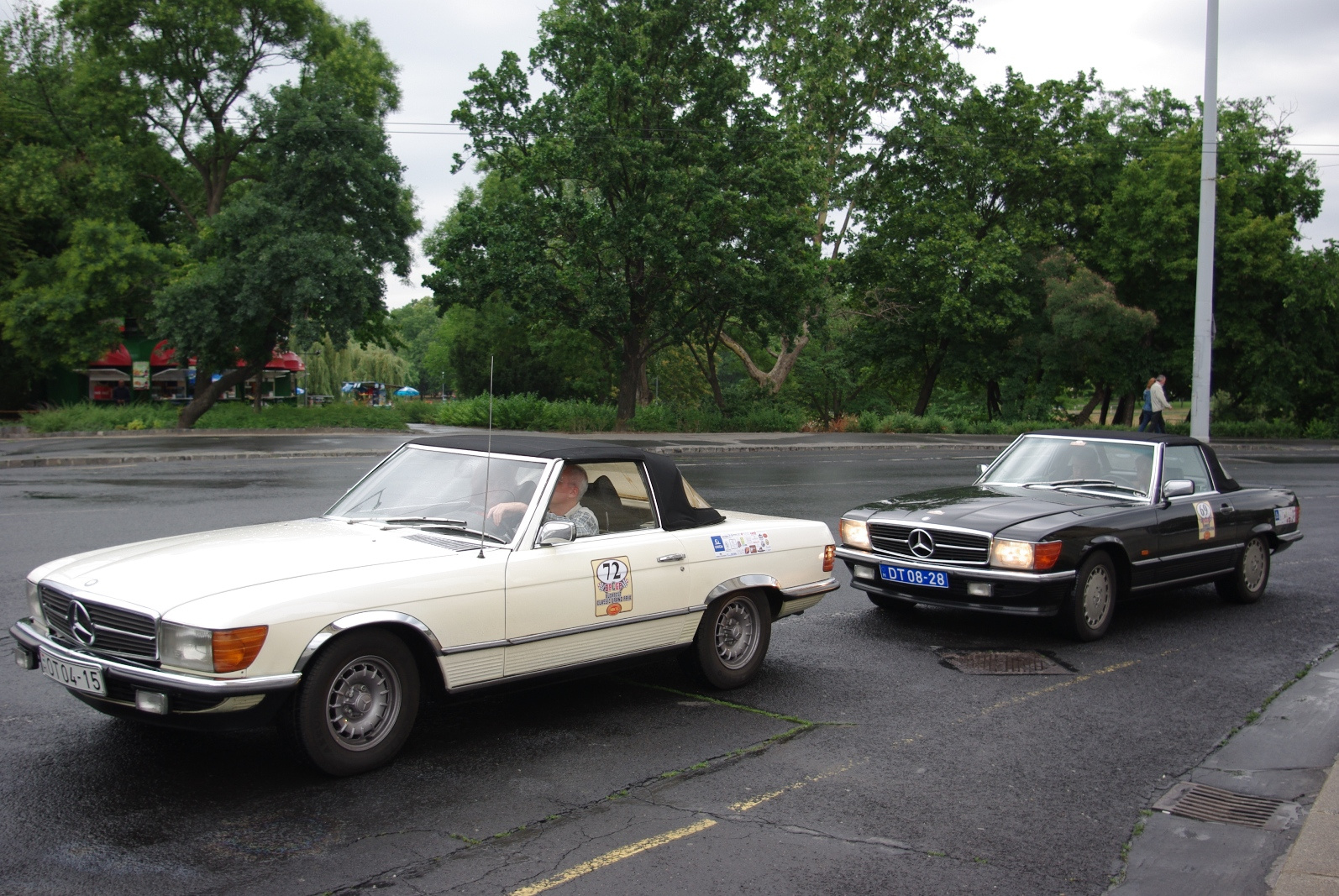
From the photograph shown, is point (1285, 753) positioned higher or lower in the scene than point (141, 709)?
lower

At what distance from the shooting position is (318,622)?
441 centimetres

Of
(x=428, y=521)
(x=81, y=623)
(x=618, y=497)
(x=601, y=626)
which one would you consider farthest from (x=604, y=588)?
(x=81, y=623)

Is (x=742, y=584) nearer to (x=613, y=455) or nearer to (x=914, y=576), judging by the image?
(x=613, y=455)

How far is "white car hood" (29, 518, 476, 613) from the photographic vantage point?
14.6ft

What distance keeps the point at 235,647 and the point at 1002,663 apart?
200 inches

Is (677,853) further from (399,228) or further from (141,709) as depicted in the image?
(399,228)

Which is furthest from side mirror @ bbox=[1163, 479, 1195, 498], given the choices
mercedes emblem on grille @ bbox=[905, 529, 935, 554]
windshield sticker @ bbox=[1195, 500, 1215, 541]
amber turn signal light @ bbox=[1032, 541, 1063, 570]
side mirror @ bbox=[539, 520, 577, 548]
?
side mirror @ bbox=[539, 520, 577, 548]

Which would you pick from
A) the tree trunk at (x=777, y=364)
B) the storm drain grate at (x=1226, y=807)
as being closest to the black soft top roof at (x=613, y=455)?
the storm drain grate at (x=1226, y=807)

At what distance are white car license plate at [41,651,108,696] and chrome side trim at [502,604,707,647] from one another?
1725mm

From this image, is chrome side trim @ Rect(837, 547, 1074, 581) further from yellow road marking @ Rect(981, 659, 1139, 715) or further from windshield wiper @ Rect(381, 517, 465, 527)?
windshield wiper @ Rect(381, 517, 465, 527)

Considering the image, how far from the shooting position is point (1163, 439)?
9070 mm

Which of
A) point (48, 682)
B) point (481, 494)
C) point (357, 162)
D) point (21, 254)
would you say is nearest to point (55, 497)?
point (48, 682)

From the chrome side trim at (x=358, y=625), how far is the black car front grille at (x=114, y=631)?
1.92 ft

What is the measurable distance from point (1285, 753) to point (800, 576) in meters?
2.77
